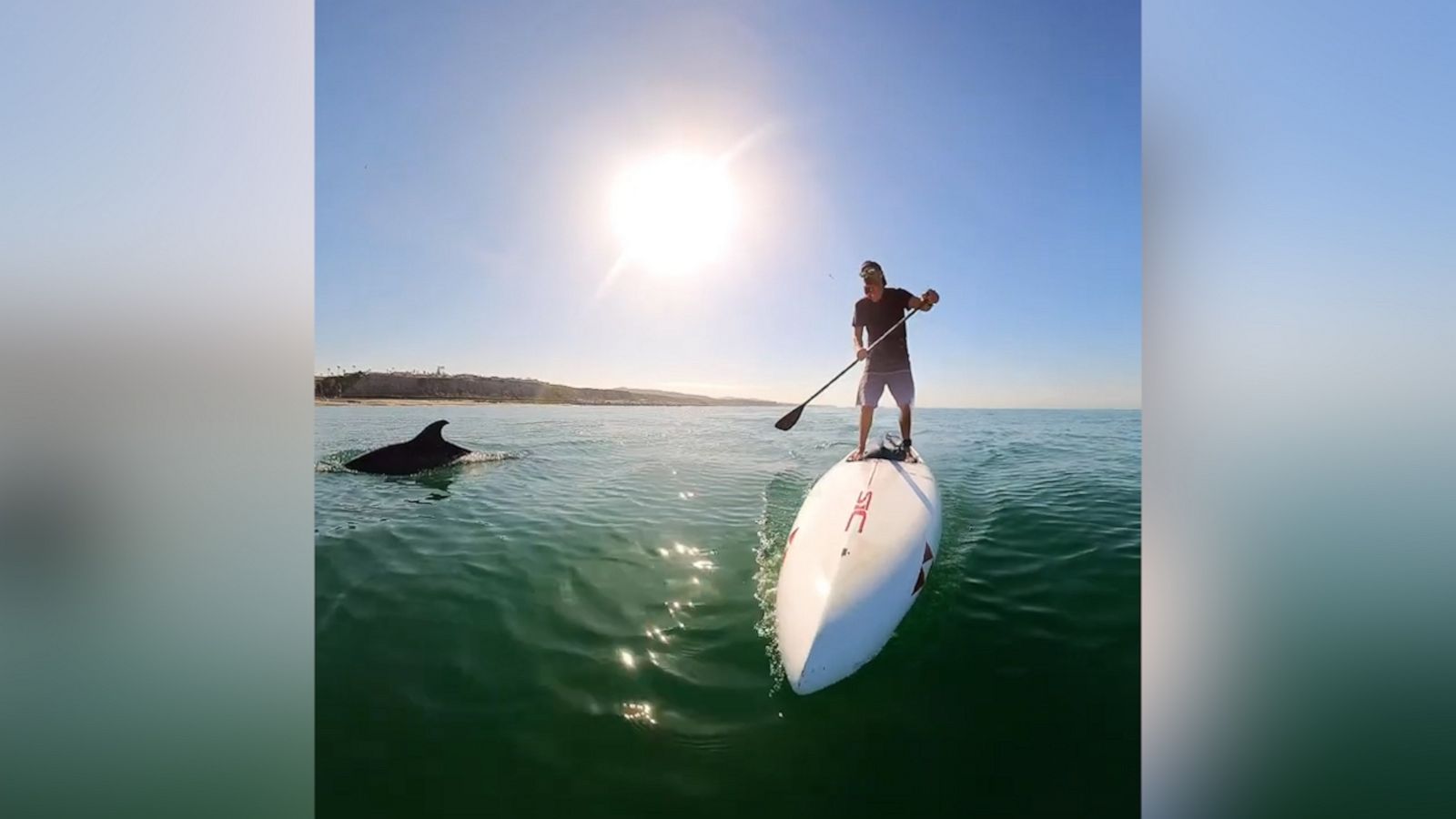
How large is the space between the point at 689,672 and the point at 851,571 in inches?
37.5

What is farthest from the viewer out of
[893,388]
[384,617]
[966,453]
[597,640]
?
[966,453]

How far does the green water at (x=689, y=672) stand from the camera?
1897mm

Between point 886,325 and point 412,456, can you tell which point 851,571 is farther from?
point 412,456

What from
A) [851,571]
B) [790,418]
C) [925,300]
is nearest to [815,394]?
[790,418]

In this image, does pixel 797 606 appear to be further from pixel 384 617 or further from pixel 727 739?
pixel 384 617

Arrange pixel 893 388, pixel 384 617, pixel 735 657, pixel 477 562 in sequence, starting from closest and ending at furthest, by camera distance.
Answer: pixel 735 657, pixel 384 617, pixel 477 562, pixel 893 388

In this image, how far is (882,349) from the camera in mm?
4176

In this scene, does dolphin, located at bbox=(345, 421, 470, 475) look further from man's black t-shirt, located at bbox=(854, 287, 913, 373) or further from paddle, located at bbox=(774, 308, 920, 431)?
man's black t-shirt, located at bbox=(854, 287, 913, 373)

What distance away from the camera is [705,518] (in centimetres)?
428

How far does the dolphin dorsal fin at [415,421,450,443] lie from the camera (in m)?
6.43

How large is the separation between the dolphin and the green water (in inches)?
56.8
